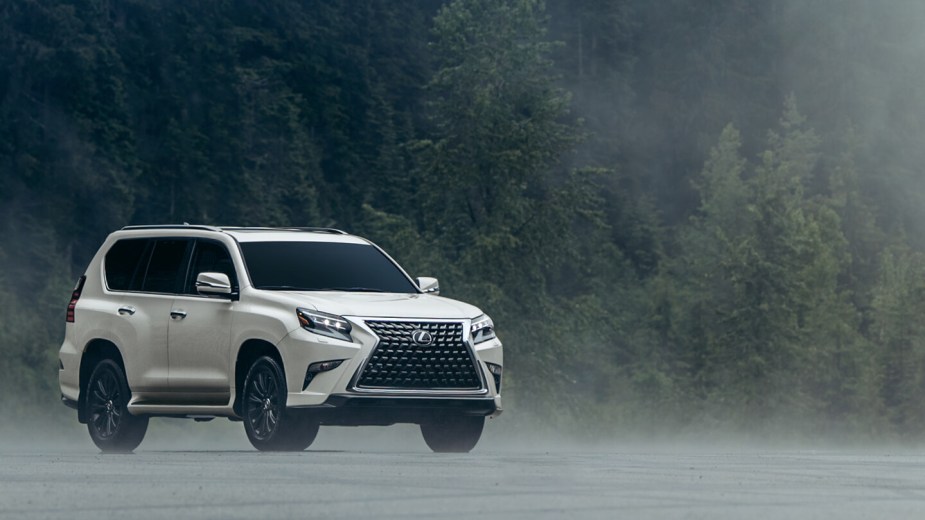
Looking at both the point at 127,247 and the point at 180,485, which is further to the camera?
the point at 127,247

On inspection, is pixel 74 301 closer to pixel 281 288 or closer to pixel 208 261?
pixel 208 261

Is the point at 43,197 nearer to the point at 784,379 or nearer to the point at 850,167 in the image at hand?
the point at 784,379

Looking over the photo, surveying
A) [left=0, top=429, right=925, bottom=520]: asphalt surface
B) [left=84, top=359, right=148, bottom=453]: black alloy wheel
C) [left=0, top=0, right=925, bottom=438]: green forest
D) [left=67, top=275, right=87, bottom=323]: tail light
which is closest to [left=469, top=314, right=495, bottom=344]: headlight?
[left=0, top=429, right=925, bottom=520]: asphalt surface

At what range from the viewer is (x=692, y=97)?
9888 centimetres

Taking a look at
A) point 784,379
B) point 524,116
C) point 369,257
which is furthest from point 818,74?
point 369,257

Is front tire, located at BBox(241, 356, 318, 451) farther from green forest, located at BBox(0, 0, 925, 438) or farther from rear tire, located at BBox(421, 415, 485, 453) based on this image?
green forest, located at BBox(0, 0, 925, 438)

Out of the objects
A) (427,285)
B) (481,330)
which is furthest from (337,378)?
(427,285)

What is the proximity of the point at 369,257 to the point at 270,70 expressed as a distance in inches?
2195

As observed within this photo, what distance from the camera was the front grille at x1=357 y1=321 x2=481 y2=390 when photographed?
14648 millimetres

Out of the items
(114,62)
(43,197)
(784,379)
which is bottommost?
(784,379)

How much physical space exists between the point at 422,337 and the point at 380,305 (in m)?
0.47

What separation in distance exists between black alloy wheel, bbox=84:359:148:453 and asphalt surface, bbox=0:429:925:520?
1.80 m

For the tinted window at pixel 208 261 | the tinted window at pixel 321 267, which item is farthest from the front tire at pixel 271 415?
the tinted window at pixel 208 261

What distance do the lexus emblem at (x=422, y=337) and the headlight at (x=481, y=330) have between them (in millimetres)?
477
